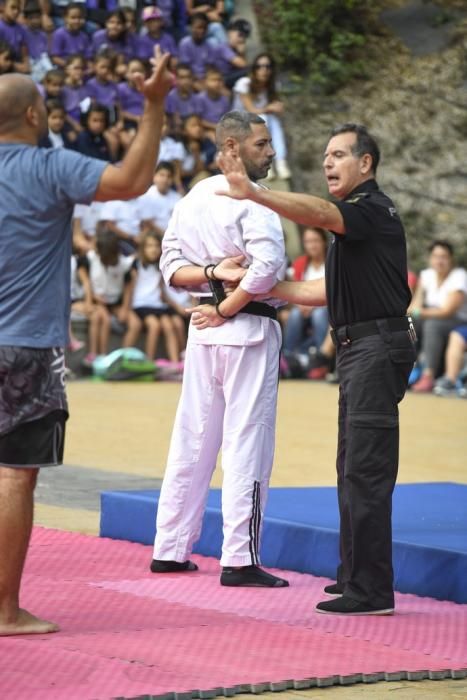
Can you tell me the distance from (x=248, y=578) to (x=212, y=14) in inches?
590

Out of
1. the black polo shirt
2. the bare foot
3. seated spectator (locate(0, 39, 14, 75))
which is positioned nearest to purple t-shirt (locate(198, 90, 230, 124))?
seated spectator (locate(0, 39, 14, 75))

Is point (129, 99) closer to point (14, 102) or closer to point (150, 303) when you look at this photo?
point (150, 303)

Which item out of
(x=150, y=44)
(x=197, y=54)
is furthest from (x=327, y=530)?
(x=197, y=54)

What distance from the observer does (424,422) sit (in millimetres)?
12375

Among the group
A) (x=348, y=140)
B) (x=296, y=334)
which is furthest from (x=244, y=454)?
(x=296, y=334)

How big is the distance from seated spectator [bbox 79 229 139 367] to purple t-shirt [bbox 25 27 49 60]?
9.84 feet

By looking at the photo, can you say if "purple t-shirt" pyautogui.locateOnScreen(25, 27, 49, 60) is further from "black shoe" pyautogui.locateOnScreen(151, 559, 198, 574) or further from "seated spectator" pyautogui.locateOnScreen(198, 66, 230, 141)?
"black shoe" pyautogui.locateOnScreen(151, 559, 198, 574)

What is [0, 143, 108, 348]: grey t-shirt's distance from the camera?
4.90m

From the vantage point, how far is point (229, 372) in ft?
20.5

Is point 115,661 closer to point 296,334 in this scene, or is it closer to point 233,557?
point 233,557

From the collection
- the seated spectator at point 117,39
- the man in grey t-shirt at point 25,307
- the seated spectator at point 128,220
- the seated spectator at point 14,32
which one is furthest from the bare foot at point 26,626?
the seated spectator at point 117,39

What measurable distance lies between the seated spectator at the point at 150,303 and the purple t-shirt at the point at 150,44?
127 inches

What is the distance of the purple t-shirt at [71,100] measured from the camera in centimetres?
1752

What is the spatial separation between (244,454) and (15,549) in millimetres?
1487
